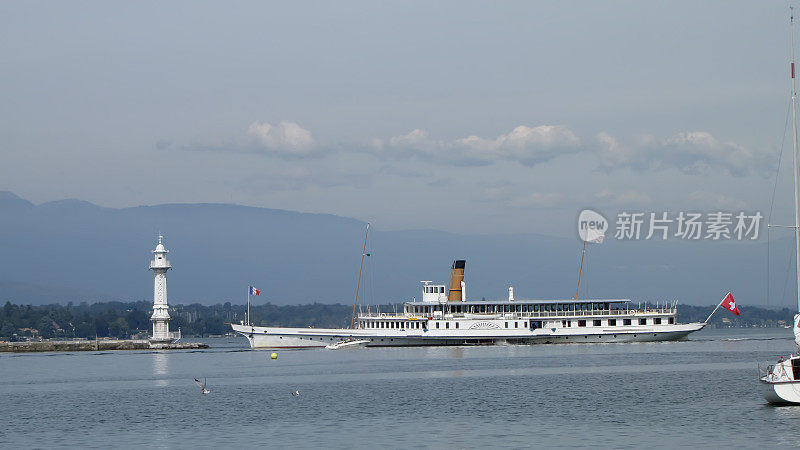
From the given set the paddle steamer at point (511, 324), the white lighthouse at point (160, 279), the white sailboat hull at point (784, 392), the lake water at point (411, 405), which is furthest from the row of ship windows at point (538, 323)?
the white sailboat hull at point (784, 392)

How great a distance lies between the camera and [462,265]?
103 meters

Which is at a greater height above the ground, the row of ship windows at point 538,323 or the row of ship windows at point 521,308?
the row of ship windows at point 521,308

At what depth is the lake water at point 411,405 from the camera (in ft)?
118

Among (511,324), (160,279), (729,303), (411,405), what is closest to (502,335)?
(511,324)

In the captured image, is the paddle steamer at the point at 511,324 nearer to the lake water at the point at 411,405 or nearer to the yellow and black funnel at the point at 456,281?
the yellow and black funnel at the point at 456,281

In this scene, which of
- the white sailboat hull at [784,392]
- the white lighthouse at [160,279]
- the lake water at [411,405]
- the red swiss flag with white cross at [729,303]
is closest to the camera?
the lake water at [411,405]

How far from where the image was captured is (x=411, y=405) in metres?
47.0

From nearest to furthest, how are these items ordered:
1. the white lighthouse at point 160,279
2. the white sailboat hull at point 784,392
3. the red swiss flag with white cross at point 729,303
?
the white sailboat hull at point 784,392, the red swiss flag with white cross at point 729,303, the white lighthouse at point 160,279

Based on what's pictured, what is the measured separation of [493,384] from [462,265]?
4603cm

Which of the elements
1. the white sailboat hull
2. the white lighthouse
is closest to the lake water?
the white sailboat hull

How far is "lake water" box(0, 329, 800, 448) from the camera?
118ft

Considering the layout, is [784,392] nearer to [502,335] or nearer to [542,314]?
[502,335]

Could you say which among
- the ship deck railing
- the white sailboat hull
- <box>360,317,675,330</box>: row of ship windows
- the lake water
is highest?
the ship deck railing

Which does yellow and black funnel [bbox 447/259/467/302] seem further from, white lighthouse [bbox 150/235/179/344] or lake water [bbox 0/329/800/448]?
white lighthouse [bbox 150/235/179/344]
